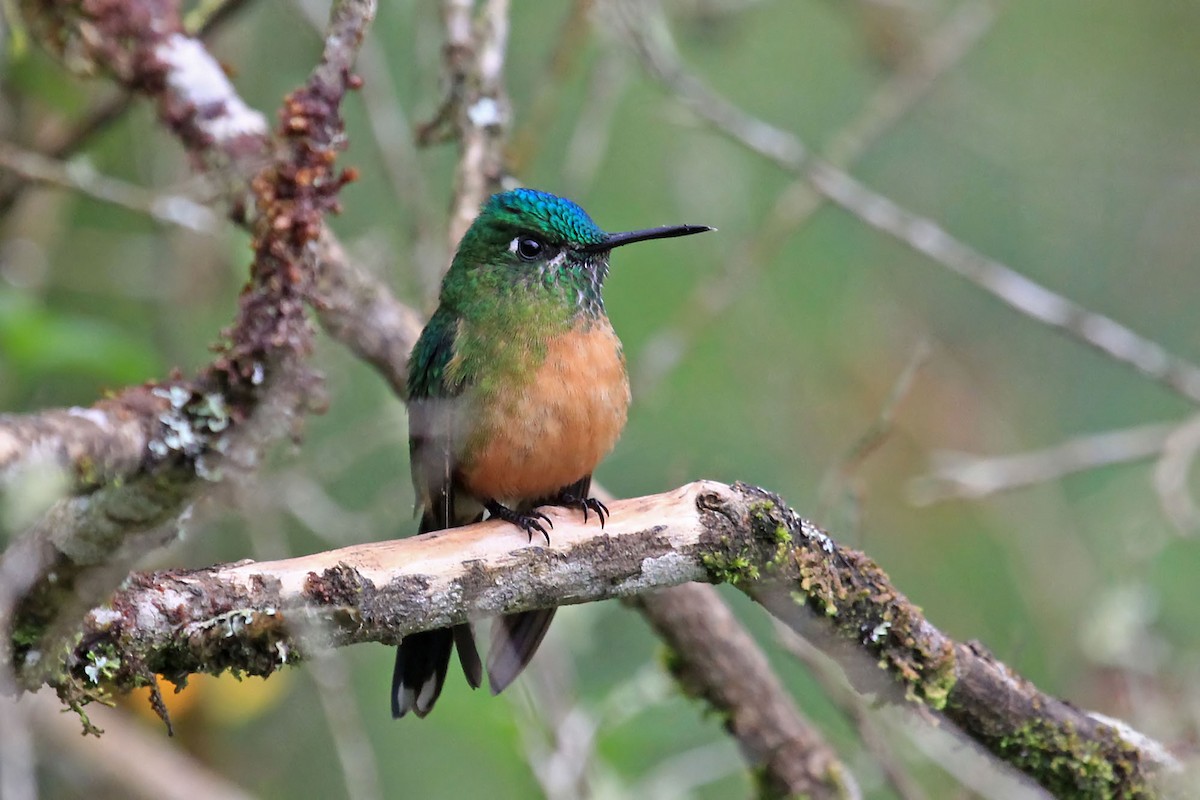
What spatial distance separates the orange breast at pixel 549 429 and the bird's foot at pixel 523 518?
11 cm

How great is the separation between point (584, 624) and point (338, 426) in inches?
128

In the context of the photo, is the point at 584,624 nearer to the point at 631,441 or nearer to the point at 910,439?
the point at 631,441

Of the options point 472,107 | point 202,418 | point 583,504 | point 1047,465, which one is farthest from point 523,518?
point 1047,465

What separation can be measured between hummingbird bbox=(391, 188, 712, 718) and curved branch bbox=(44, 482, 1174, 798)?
1.36 feet

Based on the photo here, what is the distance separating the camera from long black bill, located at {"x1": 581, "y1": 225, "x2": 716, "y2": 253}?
162 inches

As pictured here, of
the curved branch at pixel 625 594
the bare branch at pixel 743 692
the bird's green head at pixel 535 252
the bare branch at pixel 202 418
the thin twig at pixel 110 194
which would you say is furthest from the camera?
the thin twig at pixel 110 194

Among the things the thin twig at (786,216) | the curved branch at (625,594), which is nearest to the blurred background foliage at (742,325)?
the thin twig at (786,216)

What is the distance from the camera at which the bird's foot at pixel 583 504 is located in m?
3.53

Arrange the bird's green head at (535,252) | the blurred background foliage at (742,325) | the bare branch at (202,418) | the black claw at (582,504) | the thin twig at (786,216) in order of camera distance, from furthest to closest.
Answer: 1. the thin twig at (786,216)
2. the blurred background foliage at (742,325)
3. the bird's green head at (535,252)
4. the black claw at (582,504)
5. the bare branch at (202,418)

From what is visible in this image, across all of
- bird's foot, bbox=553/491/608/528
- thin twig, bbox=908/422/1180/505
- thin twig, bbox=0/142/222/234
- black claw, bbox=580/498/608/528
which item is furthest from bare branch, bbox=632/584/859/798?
thin twig, bbox=0/142/222/234

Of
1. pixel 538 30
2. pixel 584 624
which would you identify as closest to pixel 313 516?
pixel 584 624

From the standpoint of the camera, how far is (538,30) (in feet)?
31.6

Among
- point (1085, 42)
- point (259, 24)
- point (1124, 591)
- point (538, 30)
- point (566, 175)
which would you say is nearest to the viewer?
point (1124, 591)

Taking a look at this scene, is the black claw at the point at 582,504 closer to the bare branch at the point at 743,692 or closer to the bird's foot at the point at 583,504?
the bird's foot at the point at 583,504
